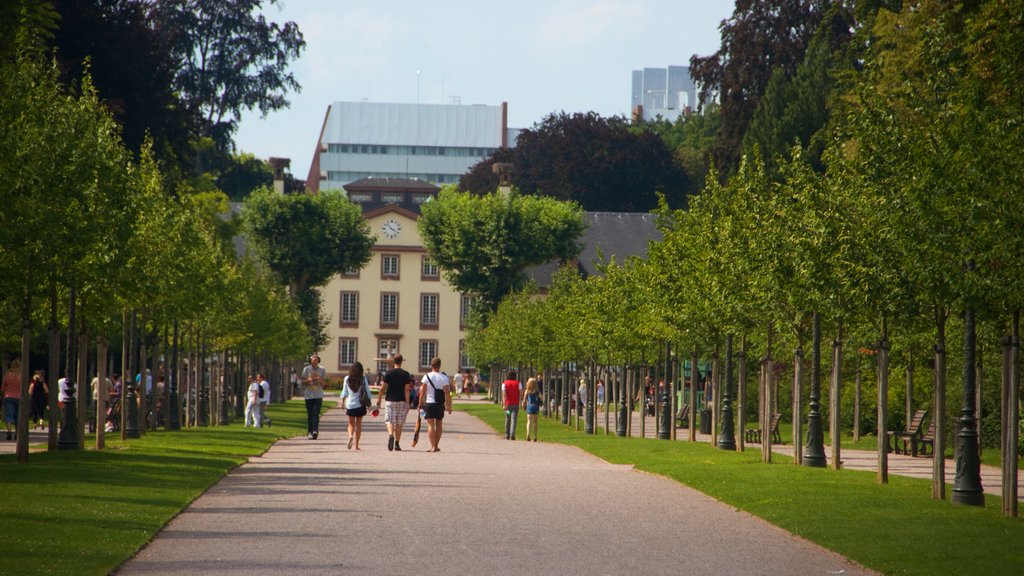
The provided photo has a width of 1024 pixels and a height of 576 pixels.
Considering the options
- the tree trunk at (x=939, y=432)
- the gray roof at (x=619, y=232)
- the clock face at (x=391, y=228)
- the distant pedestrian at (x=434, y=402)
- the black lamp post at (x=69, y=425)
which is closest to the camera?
the tree trunk at (x=939, y=432)

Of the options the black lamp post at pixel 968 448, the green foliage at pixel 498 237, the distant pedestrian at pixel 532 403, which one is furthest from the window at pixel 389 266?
the black lamp post at pixel 968 448

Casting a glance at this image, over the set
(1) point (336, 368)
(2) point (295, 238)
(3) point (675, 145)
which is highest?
(3) point (675, 145)

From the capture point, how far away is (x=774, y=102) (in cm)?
6241

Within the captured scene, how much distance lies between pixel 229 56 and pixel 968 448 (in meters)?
60.9

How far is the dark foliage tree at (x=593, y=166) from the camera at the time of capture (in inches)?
4016

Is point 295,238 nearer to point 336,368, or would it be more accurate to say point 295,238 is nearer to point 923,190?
point 336,368

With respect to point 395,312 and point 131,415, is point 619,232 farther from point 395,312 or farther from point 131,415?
point 131,415

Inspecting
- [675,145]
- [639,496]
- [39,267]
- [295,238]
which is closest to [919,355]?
[639,496]

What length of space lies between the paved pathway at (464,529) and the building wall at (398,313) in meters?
94.2

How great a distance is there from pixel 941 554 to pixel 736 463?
1337cm

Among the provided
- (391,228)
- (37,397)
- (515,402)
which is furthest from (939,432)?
(391,228)

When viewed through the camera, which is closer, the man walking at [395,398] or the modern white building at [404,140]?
the man walking at [395,398]

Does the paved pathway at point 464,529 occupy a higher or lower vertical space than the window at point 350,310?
lower

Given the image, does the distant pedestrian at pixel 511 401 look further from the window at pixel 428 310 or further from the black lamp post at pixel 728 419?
the window at pixel 428 310
